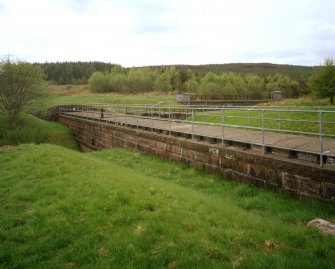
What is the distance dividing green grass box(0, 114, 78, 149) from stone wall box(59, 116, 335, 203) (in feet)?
51.4

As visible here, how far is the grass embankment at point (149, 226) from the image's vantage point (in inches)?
164

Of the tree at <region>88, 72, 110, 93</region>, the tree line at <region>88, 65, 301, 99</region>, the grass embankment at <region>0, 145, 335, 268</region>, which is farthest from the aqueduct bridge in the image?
the tree at <region>88, 72, 110, 93</region>

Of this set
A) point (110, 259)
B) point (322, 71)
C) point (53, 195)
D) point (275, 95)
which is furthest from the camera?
point (275, 95)

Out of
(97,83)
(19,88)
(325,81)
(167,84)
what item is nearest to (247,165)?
(325,81)

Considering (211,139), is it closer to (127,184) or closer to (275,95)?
(127,184)

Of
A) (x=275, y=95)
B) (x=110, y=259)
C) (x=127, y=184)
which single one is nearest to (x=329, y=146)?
(x=127, y=184)

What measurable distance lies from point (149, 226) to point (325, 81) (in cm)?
2671

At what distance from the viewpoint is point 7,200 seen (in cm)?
722

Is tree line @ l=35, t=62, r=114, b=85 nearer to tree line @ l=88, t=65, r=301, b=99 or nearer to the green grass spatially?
tree line @ l=88, t=65, r=301, b=99

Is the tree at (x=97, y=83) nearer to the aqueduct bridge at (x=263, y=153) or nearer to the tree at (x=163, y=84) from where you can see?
the tree at (x=163, y=84)

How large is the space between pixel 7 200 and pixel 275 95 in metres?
51.5

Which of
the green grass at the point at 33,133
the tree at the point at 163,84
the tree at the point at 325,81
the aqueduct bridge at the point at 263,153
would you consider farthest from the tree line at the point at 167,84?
the aqueduct bridge at the point at 263,153

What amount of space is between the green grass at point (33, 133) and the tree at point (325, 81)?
76.5 feet

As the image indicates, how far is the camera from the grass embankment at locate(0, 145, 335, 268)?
13.7 feet
